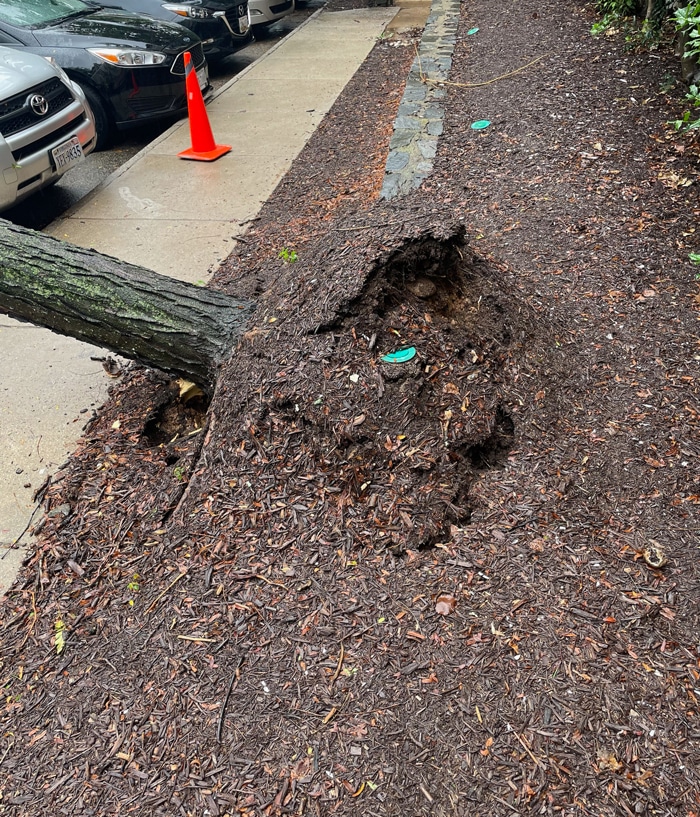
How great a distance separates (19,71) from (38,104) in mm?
363

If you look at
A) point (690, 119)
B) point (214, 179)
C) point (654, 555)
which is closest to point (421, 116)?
point (214, 179)

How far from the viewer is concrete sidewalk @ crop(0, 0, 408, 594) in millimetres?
3916

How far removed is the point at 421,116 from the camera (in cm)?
742

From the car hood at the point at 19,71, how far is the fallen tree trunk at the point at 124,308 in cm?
313

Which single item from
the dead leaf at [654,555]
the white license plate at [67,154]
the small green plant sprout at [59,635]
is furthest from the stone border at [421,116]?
the small green plant sprout at [59,635]

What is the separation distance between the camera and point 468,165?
6.18 meters

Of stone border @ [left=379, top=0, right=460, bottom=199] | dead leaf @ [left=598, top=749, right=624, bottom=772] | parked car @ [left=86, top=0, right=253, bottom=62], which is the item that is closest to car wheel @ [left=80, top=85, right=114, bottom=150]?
parked car @ [left=86, top=0, right=253, bottom=62]

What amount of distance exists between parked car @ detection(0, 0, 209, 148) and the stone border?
111 inches

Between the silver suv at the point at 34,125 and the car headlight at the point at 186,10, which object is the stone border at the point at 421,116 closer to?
the silver suv at the point at 34,125

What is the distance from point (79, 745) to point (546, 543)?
6.16ft

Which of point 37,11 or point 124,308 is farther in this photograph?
point 37,11

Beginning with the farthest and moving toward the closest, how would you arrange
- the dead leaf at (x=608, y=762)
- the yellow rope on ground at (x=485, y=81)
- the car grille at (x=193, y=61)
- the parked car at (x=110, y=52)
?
the car grille at (x=193, y=61), the yellow rope on ground at (x=485, y=81), the parked car at (x=110, y=52), the dead leaf at (x=608, y=762)

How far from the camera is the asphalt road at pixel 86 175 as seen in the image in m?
6.77

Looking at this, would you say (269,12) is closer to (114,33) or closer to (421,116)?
(114,33)
